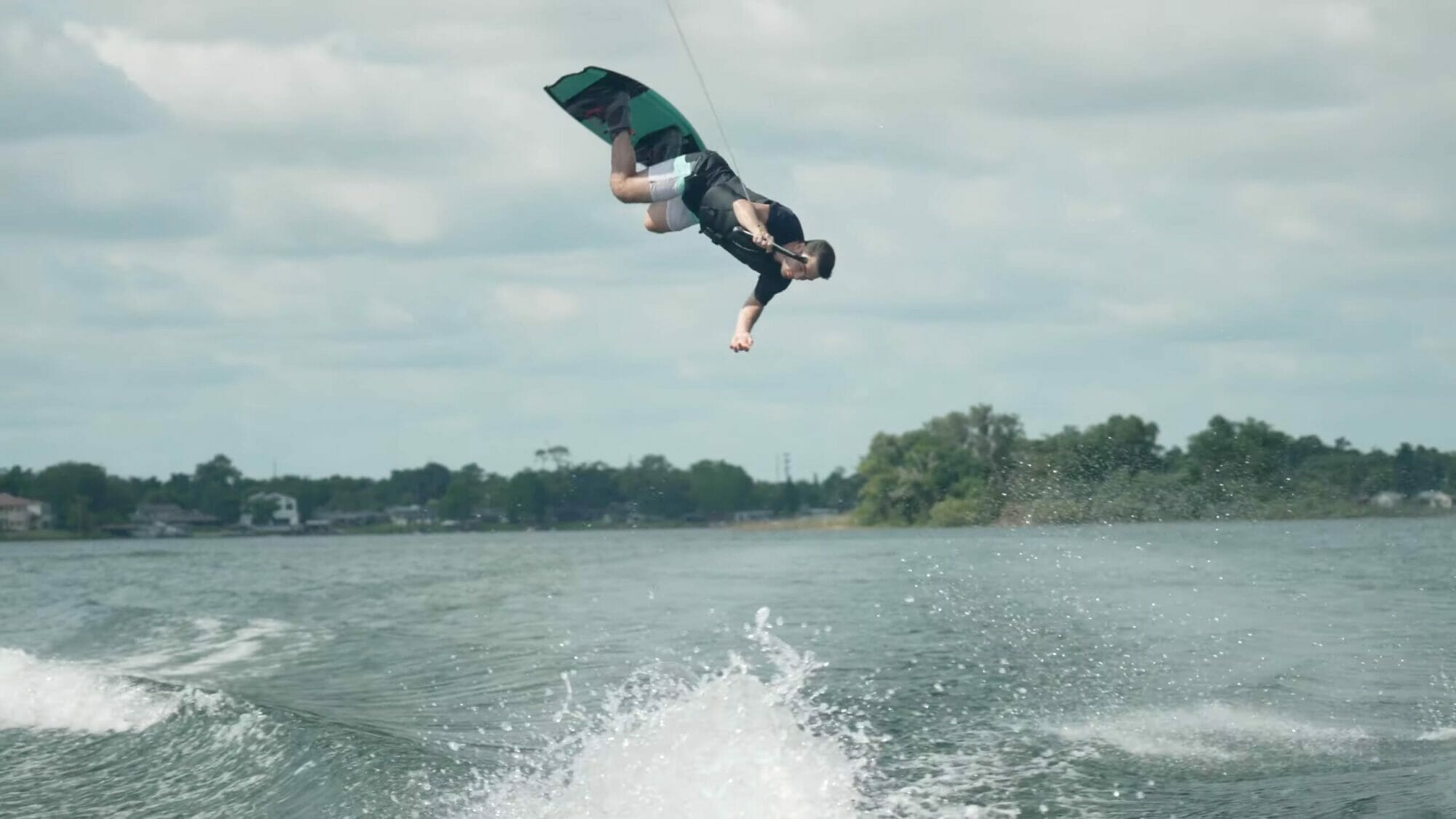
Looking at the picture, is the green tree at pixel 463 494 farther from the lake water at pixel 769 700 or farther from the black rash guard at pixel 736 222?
the black rash guard at pixel 736 222

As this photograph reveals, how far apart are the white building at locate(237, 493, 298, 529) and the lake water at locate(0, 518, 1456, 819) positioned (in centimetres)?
10583

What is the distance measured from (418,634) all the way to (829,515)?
77958mm

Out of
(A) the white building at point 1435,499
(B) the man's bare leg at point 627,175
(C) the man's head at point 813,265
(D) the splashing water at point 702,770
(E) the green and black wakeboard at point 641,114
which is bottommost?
(D) the splashing water at point 702,770

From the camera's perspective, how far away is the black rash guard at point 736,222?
9.16m

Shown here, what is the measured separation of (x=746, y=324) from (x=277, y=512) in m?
137

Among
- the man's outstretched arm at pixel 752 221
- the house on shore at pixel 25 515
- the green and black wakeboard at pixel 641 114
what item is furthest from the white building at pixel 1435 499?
the house on shore at pixel 25 515

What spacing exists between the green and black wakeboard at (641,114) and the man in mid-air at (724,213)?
73 mm

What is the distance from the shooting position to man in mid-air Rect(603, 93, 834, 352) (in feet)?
29.5

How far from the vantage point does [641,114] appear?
9.84 m

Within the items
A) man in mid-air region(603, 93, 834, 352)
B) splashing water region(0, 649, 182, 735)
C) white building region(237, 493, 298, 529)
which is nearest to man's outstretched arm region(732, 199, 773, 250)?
man in mid-air region(603, 93, 834, 352)

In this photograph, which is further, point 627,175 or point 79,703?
point 79,703

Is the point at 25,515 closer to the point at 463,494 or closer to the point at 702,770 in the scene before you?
the point at 463,494

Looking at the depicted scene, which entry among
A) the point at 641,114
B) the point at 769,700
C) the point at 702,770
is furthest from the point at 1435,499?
the point at 641,114

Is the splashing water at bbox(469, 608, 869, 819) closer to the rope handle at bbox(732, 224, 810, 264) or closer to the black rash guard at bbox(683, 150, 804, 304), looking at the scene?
the black rash guard at bbox(683, 150, 804, 304)
